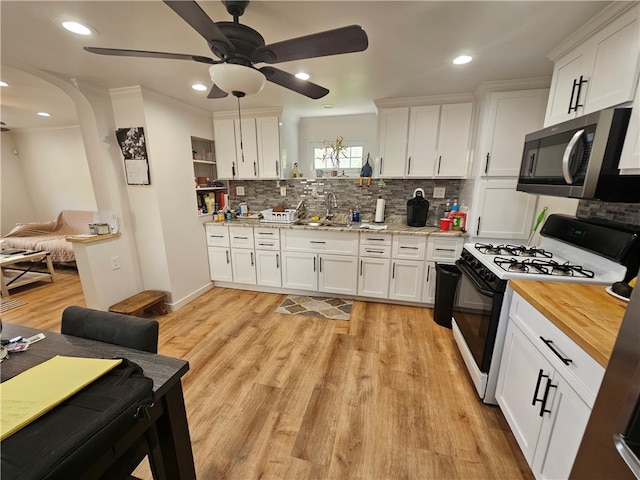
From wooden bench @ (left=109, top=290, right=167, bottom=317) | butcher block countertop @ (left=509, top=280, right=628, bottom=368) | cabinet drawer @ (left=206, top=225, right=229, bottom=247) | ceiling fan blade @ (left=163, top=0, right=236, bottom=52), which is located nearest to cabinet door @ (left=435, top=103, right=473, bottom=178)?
butcher block countertop @ (left=509, top=280, right=628, bottom=368)

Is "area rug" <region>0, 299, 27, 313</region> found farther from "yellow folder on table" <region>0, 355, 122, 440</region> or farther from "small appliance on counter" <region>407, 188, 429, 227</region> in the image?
"small appliance on counter" <region>407, 188, 429, 227</region>

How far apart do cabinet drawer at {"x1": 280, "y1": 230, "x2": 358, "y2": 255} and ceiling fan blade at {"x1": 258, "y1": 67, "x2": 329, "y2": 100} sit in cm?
167

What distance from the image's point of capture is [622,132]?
4.08 feet

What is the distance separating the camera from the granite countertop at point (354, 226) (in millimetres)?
2865

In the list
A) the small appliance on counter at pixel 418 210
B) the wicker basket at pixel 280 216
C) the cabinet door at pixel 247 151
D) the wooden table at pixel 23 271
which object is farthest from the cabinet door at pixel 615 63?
the wooden table at pixel 23 271

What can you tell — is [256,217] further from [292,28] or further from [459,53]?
[459,53]

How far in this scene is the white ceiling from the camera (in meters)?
1.39

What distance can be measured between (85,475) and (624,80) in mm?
2611

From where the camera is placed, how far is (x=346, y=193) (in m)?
3.59

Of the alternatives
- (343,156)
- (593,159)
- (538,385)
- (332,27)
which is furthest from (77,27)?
(538,385)

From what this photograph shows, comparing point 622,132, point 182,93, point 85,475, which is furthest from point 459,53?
point 85,475

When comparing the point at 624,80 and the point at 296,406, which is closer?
the point at 624,80

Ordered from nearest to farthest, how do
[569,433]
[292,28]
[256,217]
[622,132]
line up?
[569,433] < [622,132] < [292,28] < [256,217]

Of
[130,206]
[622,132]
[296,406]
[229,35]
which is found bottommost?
[296,406]
